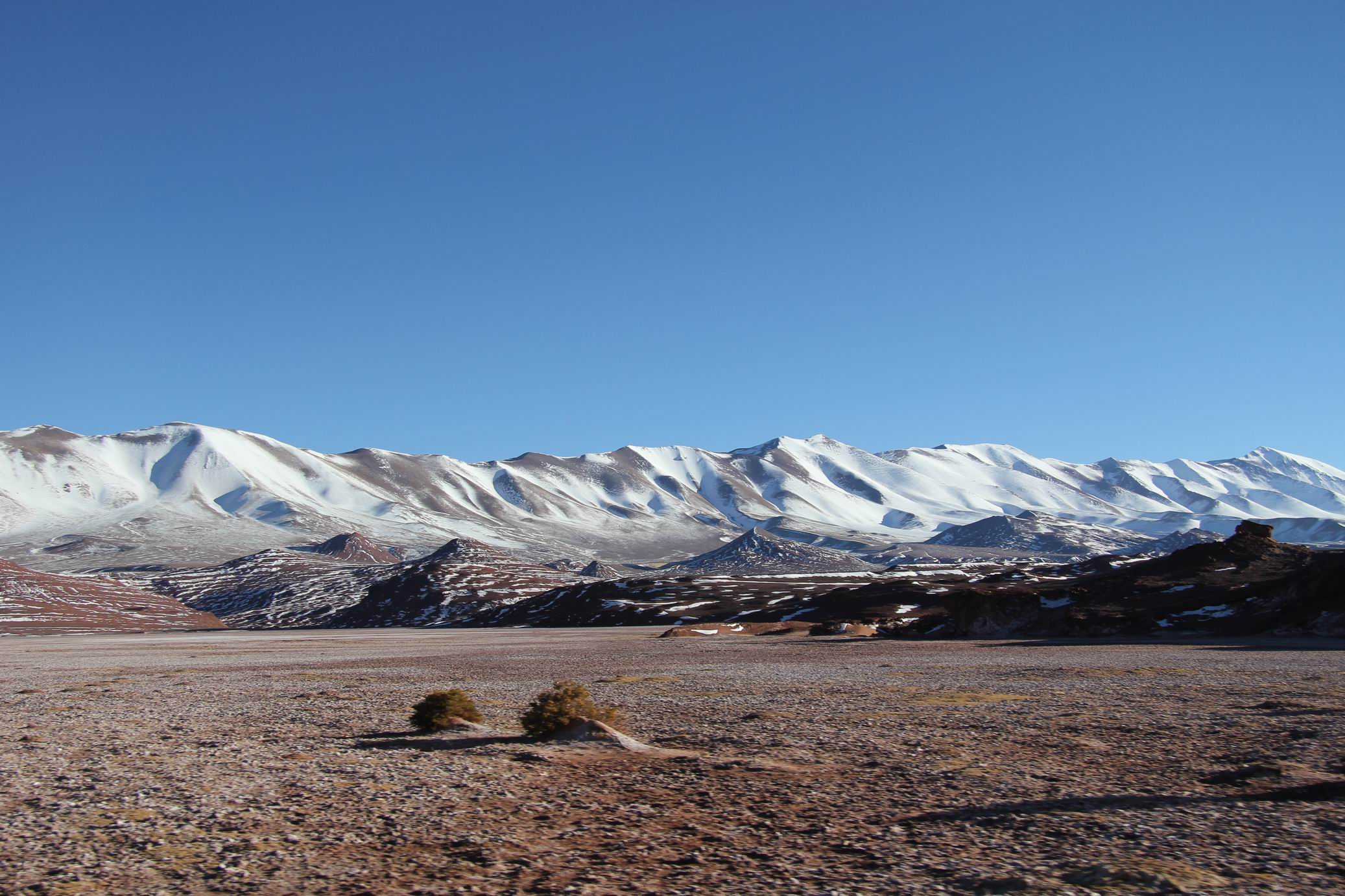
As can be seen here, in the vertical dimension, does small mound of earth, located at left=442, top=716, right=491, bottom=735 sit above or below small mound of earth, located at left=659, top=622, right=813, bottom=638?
above

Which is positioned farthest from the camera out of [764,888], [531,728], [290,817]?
[531,728]

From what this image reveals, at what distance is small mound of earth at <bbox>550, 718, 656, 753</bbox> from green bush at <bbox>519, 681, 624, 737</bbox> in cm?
15

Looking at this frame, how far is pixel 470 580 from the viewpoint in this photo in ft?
639

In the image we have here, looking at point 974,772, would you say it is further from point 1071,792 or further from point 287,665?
point 287,665

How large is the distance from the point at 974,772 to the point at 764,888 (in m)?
6.47

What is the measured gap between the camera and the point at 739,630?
298 ft

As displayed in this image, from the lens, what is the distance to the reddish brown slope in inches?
6147

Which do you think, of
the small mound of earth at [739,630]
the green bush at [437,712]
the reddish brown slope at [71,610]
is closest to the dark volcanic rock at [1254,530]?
the small mound of earth at [739,630]

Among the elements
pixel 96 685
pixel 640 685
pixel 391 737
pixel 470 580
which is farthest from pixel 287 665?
pixel 470 580

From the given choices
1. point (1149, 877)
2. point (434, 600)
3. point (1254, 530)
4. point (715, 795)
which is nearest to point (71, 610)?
point (434, 600)

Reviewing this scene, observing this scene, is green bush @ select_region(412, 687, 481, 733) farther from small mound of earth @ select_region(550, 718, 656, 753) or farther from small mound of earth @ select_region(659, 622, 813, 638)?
small mound of earth @ select_region(659, 622, 813, 638)

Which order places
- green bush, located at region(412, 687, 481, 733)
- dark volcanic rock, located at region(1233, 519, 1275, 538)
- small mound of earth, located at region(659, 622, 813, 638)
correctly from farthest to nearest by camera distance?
small mound of earth, located at region(659, 622, 813, 638)
dark volcanic rock, located at region(1233, 519, 1275, 538)
green bush, located at region(412, 687, 481, 733)

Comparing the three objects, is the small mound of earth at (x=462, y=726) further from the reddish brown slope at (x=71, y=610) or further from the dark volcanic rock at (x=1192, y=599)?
the reddish brown slope at (x=71, y=610)

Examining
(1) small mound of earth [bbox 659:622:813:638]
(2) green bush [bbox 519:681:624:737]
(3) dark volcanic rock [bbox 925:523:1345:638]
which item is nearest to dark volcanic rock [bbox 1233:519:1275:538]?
(3) dark volcanic rock [bbox 925:523:1345:638]
